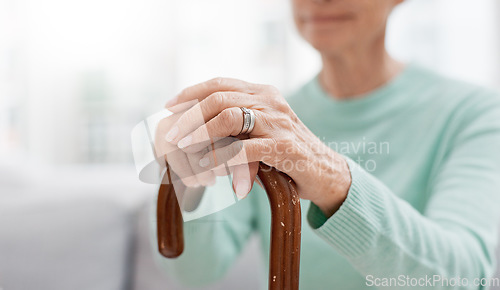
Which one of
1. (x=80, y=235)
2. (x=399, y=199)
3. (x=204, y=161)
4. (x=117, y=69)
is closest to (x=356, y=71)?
(x=399, y=199)

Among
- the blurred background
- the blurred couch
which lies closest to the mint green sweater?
the blurred couch

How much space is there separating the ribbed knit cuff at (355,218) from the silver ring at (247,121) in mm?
86

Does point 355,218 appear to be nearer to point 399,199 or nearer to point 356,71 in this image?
point 399,199

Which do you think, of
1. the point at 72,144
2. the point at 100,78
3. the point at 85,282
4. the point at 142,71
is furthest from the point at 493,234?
the point at 100,78

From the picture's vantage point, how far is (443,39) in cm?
125

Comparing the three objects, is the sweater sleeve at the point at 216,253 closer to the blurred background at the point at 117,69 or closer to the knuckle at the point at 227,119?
the blurred background at the point at 117,69

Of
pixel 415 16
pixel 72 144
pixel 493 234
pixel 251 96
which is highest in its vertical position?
pixel 415 16

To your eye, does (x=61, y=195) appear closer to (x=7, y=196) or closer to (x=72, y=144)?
(x=7, y=196)

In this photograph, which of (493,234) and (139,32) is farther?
(139,32)

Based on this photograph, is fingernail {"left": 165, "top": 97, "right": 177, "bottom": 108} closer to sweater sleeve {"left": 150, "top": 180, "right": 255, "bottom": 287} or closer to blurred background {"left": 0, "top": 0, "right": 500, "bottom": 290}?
sweater sleeve {"left": 150, "top": 180, "right": 255, "bottom": 287}

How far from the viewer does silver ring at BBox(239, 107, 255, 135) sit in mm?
225

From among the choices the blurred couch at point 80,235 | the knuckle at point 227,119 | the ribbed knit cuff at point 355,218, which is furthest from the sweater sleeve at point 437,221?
the blurred couch at point 80,235

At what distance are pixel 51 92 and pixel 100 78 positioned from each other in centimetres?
20

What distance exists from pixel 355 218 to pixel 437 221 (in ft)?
0.38
